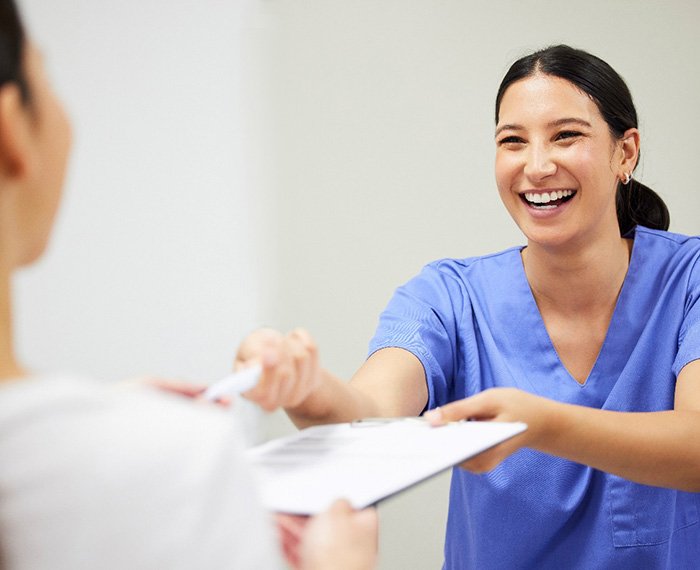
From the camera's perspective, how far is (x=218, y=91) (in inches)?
68.0

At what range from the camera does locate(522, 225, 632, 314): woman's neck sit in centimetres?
113

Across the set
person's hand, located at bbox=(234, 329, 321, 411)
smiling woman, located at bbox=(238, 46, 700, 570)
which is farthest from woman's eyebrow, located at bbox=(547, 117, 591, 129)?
person's hand, located at bbox=(234, 329, 321, 411)

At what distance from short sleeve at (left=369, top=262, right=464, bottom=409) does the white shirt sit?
67cm

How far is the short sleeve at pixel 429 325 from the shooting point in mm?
1044

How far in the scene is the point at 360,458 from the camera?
604mm

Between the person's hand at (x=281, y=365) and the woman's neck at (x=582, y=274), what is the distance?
20.0 inches

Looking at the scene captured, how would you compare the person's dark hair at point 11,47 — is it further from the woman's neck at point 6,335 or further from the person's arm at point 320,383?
the person's arm at point 320,383

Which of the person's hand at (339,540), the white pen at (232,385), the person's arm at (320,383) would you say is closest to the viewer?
the person's hand at (339,540)

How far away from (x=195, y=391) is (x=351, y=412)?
0.23m

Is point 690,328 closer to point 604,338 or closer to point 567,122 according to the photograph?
point 604,338

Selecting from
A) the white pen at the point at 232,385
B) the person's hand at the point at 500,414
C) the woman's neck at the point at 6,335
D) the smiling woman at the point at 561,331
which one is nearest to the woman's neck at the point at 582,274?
the smiling woman at the point at 561,331

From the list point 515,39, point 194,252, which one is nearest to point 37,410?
point 194,252

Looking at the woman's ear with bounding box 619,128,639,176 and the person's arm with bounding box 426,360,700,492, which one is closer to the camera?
the person's arm with bounding box 426,360,700,492

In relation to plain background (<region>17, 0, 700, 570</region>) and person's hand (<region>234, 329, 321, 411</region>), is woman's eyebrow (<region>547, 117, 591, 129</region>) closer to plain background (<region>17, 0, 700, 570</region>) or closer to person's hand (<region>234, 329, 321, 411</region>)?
person's hand (<region>234, 329, 321, 411</region>)
